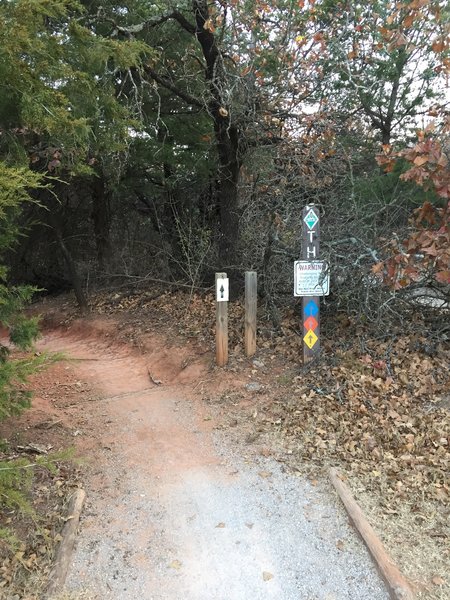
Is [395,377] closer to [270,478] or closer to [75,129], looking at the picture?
[270,478]

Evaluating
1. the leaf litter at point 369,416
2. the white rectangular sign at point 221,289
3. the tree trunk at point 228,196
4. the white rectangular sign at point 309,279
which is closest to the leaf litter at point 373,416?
the leaf litter at point 369,416

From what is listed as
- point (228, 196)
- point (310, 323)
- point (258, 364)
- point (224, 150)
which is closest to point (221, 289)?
point (258, 364)

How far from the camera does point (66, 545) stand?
339 centimetres

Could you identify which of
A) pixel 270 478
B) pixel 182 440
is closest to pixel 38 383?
pixel 182 440

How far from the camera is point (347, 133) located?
33.3ft

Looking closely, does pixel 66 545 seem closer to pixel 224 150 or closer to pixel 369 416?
pixel 369 416

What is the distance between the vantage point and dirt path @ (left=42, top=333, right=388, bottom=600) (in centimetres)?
310

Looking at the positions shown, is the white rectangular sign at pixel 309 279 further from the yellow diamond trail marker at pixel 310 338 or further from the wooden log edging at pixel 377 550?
the wooden log edging at pixel 377 550

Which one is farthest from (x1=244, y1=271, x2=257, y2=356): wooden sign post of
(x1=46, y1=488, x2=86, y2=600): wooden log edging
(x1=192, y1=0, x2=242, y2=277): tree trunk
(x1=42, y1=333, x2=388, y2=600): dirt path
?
(x1=46, y1=488, x2=86, y2=600): wooden log edging

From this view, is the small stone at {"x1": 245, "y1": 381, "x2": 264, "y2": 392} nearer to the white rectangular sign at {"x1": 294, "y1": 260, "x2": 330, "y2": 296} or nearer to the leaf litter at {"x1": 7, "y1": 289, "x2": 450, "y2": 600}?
the leaf litter at {"x1": 7, "y1": 289, "x2": 450, "y2": 600}

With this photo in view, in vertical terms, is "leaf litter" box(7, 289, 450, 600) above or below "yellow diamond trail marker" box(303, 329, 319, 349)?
below

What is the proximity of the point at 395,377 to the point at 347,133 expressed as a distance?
6325mm

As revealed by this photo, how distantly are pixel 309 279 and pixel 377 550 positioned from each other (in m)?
3.50

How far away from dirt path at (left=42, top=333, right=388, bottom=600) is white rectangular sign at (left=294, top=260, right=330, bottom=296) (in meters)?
2.07
